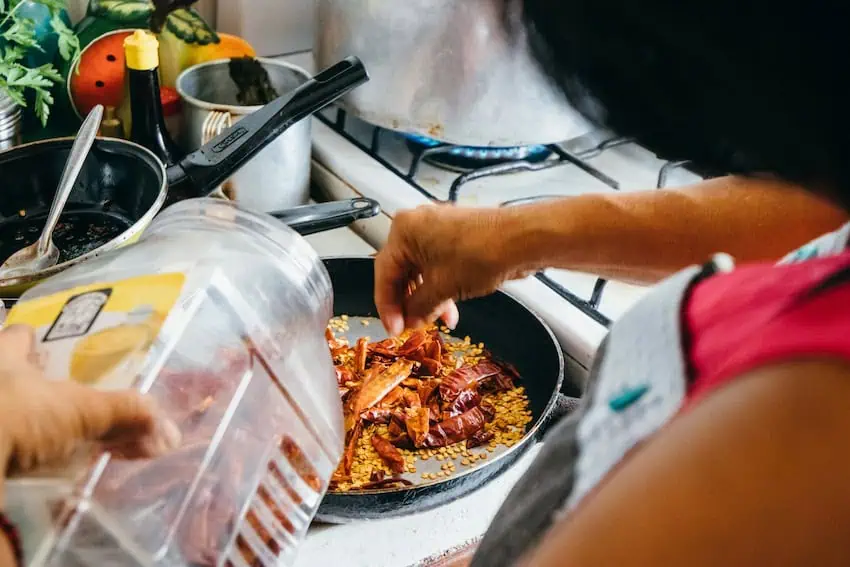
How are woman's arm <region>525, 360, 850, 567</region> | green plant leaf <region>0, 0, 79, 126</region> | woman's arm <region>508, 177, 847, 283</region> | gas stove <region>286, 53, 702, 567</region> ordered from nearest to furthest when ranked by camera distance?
woman's arm <region>525, 360, 850, 567</region> < woman's arm <region>508, 177, 847, 283</region> < gas stove <region>286, 53, 702, 567</region> < green plant leaf <region>0, 0, 79, 126</region>

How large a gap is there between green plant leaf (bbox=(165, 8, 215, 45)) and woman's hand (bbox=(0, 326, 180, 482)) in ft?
2.37

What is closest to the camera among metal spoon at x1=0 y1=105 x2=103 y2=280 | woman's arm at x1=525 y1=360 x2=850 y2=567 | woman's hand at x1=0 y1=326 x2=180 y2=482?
woman's arm at x1=525 y1=360 x2=850 y2=567

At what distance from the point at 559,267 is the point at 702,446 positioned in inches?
14.0

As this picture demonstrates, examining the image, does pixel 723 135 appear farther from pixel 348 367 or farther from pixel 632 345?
pixel 348 367

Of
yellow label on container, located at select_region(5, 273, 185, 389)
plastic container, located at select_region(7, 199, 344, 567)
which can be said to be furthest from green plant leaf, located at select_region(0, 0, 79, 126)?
yellow label on container, located at select_region(5, 273, 185, 389)

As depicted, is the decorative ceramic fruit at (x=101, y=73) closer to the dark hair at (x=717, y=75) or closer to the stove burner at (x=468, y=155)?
the stove burner at (x=468, y=155)

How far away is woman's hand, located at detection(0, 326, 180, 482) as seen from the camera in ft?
1.08

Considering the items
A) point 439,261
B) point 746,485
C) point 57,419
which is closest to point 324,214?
point 439,261

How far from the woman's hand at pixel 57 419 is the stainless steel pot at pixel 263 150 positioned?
0.54m

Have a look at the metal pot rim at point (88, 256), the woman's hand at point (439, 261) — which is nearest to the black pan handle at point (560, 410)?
the woman's hand at point (439, 261)

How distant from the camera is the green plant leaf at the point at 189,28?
100 centimetres

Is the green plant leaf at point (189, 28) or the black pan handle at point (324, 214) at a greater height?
the green plant leaf at point (189, 28)

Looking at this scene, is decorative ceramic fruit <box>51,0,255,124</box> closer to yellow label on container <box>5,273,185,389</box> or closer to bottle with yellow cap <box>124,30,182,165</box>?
bottle with yellow cap <box>124,30,182,165</box>

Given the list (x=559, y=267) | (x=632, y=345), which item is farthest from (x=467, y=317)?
(x=632, y=345)
